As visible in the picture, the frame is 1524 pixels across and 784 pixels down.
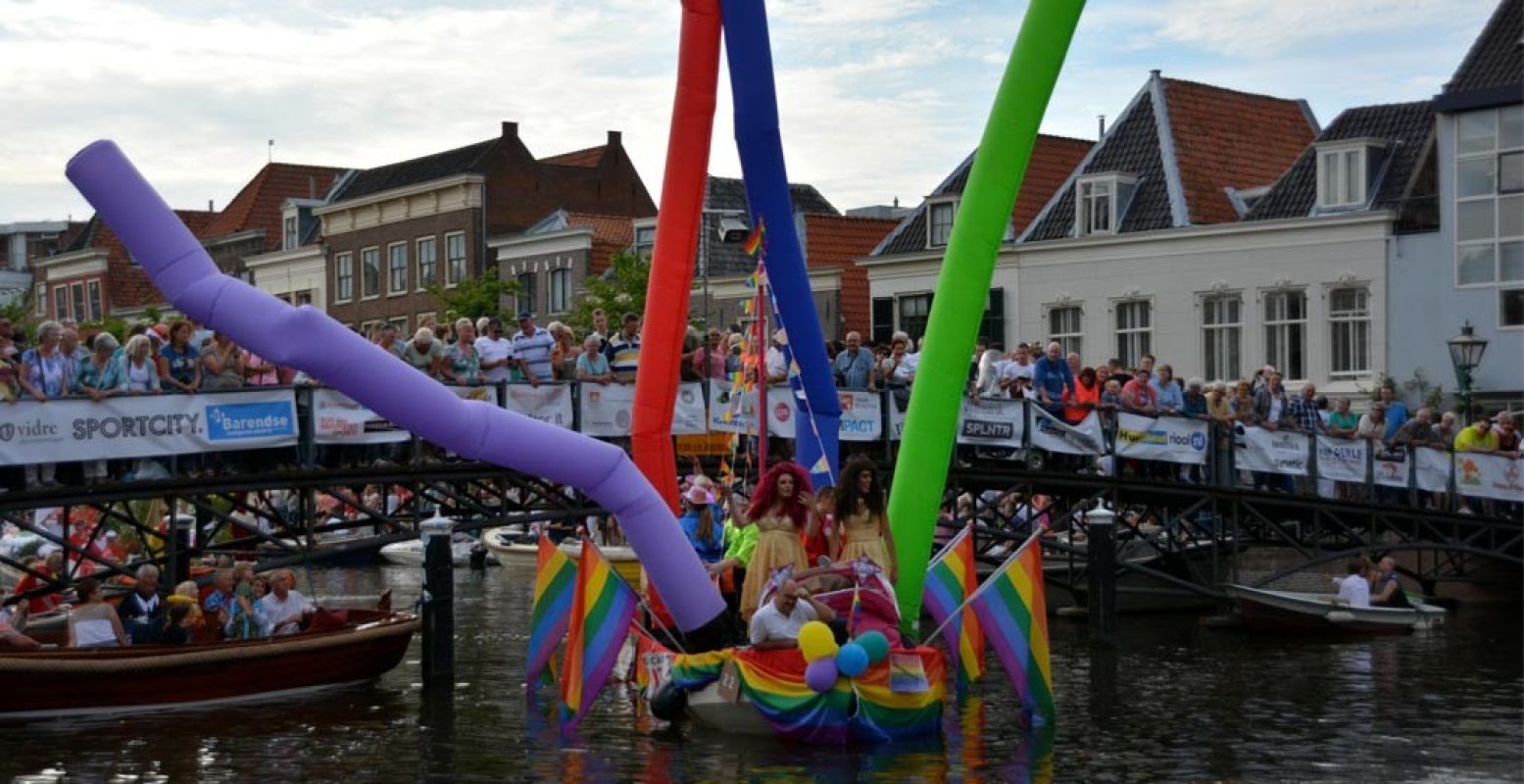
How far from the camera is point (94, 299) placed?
87312mm

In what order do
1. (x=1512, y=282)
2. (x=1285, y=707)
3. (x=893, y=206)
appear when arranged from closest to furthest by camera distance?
(x=1285, y=707) → (x=1512, y=282) → (x=893, y=206)

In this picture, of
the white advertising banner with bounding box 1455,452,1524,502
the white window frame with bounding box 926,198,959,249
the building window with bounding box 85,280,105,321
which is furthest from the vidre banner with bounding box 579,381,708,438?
the building window with bounding box 85,280,105,321

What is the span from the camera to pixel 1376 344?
1886 inches

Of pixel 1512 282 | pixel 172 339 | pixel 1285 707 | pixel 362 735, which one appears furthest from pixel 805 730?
pixel 1512 282

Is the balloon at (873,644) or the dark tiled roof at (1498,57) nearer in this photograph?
the balloon at (873,644)

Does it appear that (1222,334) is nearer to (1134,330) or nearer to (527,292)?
(1134,330)

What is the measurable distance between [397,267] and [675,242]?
5256 cm

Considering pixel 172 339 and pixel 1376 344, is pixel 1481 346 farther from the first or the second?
pixel 172 339

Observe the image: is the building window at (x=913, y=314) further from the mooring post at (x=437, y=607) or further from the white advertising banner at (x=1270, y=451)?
the mooring post at (x=437, y=607)

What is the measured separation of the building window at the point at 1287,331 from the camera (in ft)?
162

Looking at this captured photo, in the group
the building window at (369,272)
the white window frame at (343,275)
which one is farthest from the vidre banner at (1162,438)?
the white window frame at (343,275)

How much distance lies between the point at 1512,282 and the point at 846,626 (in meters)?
29.5

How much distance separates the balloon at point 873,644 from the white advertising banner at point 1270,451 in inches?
560

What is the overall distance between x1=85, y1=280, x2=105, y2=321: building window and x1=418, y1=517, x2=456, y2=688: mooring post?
209 feet
